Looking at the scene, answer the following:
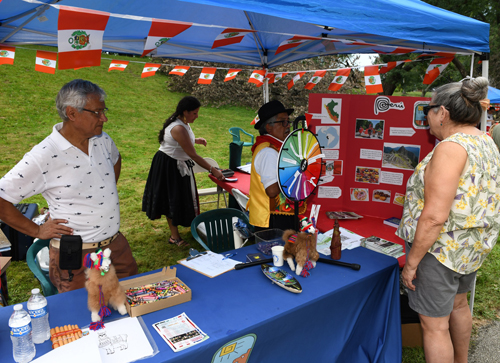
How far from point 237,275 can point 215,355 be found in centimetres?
53

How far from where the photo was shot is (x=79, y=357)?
123cm

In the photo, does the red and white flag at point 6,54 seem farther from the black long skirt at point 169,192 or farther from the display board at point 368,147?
the display board at point 368,147

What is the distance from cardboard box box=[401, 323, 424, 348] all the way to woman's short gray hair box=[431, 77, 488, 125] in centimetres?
156

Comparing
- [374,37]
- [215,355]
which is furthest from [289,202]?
[374,37]

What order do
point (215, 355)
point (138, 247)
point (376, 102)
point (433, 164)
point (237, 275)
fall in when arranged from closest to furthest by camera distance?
point (215, 355), point (433, 164), point (237, 275), point (376, 102), point (138, 247)

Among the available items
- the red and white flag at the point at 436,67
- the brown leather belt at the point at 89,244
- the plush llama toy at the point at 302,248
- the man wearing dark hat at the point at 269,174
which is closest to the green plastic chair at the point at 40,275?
the brown leather belt at the point at 89,244

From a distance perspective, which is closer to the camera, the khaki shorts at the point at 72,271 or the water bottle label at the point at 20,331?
the water bottle label at the point at 20,331

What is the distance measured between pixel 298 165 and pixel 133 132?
372 inches

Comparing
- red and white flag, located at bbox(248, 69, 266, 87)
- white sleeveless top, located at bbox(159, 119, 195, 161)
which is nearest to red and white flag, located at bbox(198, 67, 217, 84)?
red and white flag, located at bbox(248, 69, 266, 87)

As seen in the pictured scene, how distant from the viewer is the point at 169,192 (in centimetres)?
385

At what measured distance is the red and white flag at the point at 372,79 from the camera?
11.1ft

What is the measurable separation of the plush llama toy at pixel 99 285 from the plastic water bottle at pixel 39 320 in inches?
6.4

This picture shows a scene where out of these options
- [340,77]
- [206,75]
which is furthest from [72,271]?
[340,77]

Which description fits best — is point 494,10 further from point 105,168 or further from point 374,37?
point 105,168
